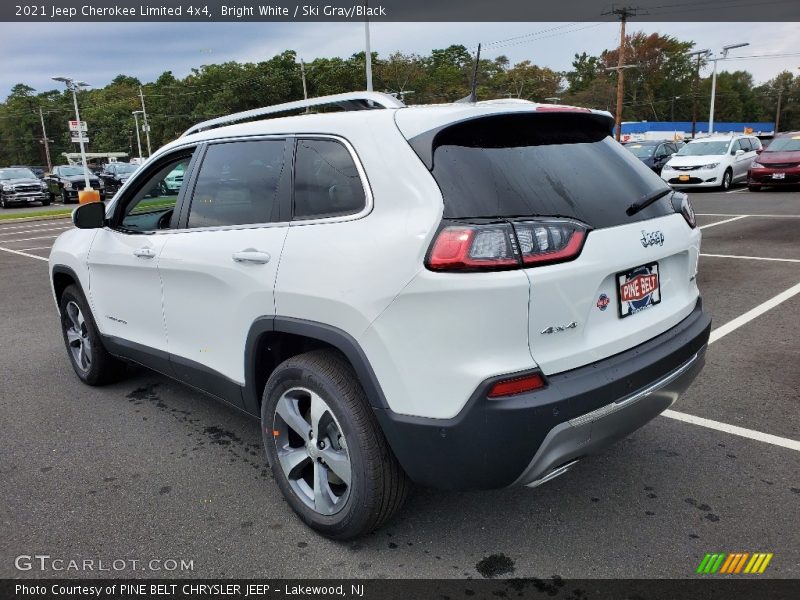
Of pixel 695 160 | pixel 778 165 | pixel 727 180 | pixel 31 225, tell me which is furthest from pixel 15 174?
pixel 778 165

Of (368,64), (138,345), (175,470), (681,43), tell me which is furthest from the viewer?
(681,43)

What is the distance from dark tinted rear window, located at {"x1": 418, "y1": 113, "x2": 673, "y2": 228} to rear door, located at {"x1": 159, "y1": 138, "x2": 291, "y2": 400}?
2.82 ft

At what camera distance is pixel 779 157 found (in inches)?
695

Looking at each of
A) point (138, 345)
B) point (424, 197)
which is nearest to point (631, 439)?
point (424, 197)

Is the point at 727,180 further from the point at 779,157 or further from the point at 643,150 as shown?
the point at 643,150

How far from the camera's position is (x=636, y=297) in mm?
2562

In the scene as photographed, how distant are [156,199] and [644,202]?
2.98 metres

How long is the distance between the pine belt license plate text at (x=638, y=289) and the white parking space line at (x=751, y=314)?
109 inches

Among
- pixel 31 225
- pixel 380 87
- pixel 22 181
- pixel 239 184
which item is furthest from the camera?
pixel 380 87

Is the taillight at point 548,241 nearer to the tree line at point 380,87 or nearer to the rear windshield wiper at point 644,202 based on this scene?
the rear windshield wiper at point 644,202

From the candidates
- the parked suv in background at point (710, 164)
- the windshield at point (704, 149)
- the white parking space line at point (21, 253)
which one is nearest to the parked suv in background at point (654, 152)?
the windshield at point (704, 149)

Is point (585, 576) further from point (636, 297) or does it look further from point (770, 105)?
point (770, 105)

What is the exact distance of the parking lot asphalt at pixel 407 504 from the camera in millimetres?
2598

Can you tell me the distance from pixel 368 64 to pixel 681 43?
103544mm
